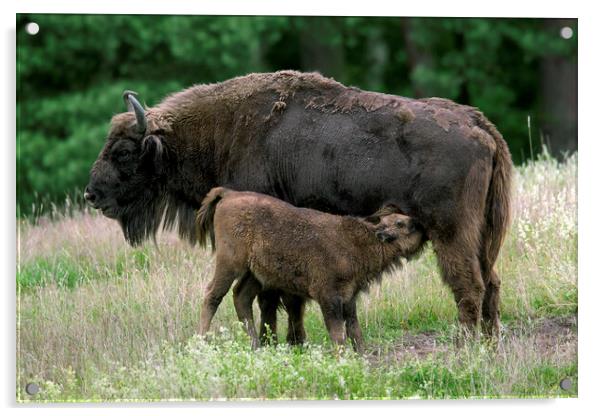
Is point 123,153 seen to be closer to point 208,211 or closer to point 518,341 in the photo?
point 208,211

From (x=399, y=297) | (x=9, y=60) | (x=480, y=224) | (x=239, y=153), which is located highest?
(x=9, y=60)

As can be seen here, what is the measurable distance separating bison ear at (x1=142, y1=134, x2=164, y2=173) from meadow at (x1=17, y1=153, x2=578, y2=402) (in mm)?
926

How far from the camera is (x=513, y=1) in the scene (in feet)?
24.4

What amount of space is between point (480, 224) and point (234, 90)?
6.07ft

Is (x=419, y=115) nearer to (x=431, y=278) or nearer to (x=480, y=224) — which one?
(x=480, y=224)

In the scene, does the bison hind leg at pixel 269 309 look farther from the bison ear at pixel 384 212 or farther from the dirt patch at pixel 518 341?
the bison ear at pixel 384 212

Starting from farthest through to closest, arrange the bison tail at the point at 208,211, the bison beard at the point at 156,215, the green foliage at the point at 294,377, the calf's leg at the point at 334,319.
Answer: the bison beard at the point at 156,215, the bison tail at the point at 208,211, the calf's leg at the point at 334,319, the green foliage at the point at 294,377

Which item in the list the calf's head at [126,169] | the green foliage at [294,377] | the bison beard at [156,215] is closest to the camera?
the green foliage at [294,377]

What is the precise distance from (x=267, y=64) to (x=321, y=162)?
3.28m

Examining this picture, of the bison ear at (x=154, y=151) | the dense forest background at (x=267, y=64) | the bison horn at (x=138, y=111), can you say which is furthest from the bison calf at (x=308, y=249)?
the dense forest background at (x=267, y=64)

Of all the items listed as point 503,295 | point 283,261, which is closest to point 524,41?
point 503,295

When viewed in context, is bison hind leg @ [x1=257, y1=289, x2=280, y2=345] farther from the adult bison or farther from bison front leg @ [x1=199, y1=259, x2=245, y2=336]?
bison front leg @ [x1=199, y1=259, x2=245, y2=336]

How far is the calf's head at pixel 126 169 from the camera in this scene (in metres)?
7.41

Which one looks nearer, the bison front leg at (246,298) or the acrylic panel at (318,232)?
the acrylic panel at (318,232)
